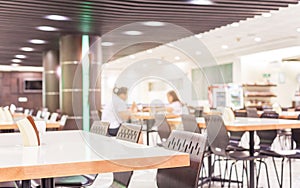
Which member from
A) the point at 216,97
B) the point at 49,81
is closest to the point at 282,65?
the point at 216,97

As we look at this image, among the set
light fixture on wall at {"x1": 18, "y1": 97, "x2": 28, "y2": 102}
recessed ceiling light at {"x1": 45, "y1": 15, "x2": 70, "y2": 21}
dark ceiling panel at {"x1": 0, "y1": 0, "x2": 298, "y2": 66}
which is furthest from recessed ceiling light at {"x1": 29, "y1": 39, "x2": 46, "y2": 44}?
light fixture on wall at {"x1": 18, "y1": 97, "x2": 28, "y2": 102}

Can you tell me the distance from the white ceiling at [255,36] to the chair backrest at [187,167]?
6.38 m

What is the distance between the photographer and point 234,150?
4.40m

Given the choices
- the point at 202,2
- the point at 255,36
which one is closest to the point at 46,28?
the point at 202,2

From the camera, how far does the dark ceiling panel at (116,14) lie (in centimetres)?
629

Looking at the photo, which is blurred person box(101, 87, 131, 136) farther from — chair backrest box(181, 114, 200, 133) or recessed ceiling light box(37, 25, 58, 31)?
recessed ceiling light box(37, 25, 58, 31)

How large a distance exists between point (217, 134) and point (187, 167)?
6.87 ft

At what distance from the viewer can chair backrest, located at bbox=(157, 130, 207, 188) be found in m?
1.79

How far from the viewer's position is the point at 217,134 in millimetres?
3885

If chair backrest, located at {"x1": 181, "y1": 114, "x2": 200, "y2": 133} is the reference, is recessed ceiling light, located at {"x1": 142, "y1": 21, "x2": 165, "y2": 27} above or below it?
above

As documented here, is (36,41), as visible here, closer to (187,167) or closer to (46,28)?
(46,28)

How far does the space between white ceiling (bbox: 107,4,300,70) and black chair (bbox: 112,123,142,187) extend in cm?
591

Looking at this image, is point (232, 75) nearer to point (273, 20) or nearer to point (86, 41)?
point (273, 20)

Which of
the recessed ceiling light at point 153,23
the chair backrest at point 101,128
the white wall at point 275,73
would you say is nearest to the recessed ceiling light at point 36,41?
the recessed ceiling light at point 153,23
